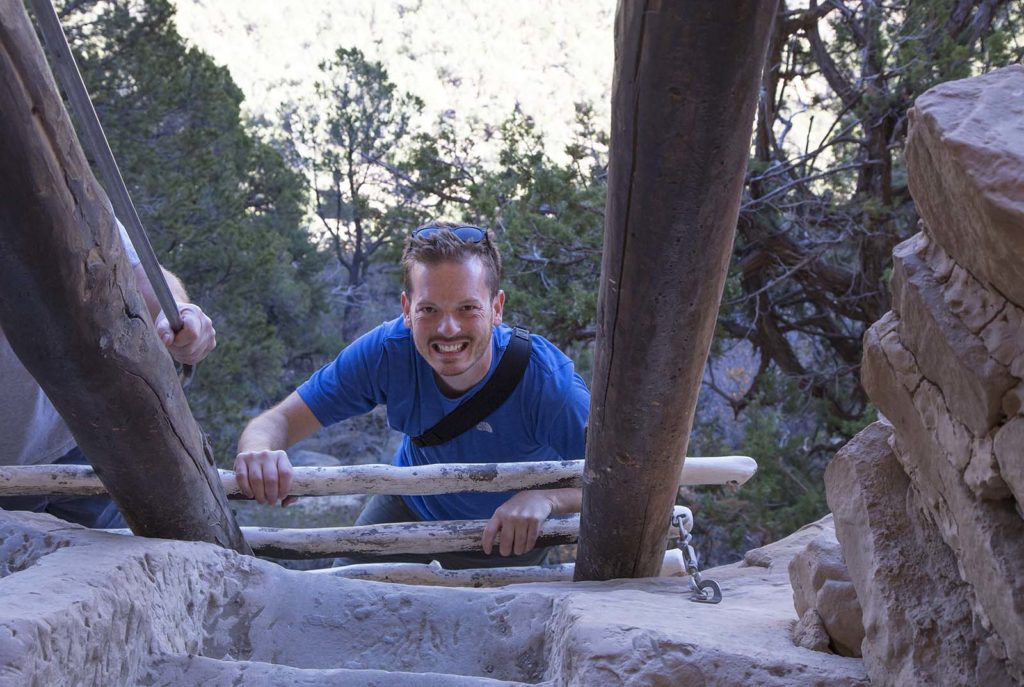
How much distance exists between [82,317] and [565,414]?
4.92 feet

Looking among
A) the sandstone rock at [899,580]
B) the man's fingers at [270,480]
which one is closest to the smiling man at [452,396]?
the man's fingers at [270,480]

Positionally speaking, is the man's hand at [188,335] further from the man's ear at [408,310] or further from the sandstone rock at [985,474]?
the sandstone rock at [985,474]

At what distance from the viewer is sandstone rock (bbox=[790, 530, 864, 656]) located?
1.82m

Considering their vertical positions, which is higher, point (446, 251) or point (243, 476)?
point (446, 251)

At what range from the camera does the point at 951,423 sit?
148 centimetres

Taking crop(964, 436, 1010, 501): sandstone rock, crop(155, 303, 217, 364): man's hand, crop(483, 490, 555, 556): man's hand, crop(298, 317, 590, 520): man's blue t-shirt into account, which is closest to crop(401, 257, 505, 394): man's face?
crop(298, 317, 590, 520): man's blue t-shirt

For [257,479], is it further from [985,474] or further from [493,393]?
[985,474]

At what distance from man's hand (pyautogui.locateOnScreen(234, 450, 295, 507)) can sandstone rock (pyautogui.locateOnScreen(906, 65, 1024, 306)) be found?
1750mm

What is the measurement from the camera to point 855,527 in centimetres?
179

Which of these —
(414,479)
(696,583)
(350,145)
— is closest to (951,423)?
(696,583)

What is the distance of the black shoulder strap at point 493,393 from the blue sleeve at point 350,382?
272 millimetres

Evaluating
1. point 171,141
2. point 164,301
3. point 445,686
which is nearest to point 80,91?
point 164,301

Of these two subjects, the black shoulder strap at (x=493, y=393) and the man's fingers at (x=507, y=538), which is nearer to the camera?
the man's fingers at (x=507, y=538)

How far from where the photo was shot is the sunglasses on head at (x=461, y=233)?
2.93 m
